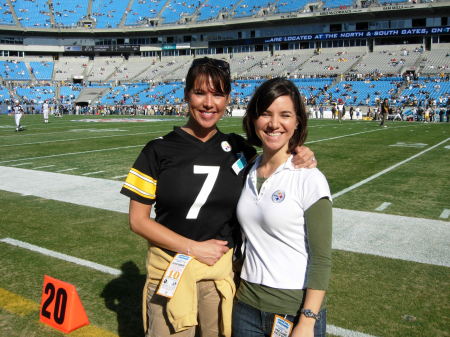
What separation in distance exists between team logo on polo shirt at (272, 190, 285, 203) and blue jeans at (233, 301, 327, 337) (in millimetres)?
511

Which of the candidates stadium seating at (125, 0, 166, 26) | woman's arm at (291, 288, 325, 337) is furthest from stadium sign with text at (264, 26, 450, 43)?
woman's arm at (291, 288, 325, 337)

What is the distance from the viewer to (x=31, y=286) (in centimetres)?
400

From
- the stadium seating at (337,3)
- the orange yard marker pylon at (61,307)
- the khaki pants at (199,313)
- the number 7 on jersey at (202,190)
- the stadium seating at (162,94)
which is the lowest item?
the orange yard marker pylon at (61,307)

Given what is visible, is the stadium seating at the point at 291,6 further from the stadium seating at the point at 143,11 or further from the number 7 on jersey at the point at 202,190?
the number 7 on jersey at the point at 202,190

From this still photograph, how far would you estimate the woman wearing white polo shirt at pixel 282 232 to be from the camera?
6.16 feet

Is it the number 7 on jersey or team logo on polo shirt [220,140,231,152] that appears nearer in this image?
the number 7 on jersey

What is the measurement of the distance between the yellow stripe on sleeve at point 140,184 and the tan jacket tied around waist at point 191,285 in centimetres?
29

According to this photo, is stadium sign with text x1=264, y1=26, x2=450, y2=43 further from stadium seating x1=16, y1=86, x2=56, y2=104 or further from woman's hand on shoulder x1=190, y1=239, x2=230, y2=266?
woman's hand on shoulder x1=190, y1=239, x2=230, y2=266

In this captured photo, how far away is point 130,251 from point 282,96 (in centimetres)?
342

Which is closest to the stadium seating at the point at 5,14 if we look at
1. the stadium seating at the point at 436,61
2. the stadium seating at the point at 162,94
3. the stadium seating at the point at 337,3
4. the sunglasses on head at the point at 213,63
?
the stadium seating at the point at 162,94

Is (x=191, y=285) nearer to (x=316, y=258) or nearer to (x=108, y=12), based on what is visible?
(x=316, y=258)

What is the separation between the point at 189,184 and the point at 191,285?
478 millimetres

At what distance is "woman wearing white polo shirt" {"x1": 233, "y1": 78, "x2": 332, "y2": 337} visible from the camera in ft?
6.16

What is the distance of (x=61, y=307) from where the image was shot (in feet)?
10.8
